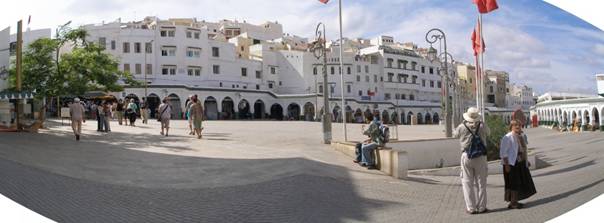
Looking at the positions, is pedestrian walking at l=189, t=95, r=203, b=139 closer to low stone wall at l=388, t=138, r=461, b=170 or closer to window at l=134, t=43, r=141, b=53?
window at l=134, t=43, r=141, b=53

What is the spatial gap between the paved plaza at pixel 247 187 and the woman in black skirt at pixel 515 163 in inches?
7.9

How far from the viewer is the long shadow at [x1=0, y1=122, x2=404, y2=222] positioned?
475 centimetres

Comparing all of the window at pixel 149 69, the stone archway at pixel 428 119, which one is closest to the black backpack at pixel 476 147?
the stone archway at pixel 428 119

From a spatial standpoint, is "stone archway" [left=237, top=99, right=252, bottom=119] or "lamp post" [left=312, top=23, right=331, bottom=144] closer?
"stone archway" [left=237, top=99, right=252, bottom=119]

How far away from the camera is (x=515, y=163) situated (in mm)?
5441

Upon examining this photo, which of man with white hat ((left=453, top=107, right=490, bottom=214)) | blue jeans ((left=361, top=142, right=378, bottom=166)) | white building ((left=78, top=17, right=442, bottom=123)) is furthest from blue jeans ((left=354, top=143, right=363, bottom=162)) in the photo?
man with white hat ((left=453, top=107, right=490, bottom=214))

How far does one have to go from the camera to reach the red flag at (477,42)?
562 centimetres

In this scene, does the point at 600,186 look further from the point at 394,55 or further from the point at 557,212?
the point at 394,55

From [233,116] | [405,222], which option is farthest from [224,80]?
[405,222]

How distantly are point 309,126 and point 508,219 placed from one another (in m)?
9.53

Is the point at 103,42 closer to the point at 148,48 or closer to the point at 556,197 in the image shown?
the point at 148,48

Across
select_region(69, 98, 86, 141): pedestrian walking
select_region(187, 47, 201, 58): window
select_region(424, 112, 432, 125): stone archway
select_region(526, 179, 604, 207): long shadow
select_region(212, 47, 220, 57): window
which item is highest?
select_region(212, 47, 220, 57): window

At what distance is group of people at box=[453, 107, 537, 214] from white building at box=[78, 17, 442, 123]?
58.4 inches

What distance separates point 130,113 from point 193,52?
8.42ft
